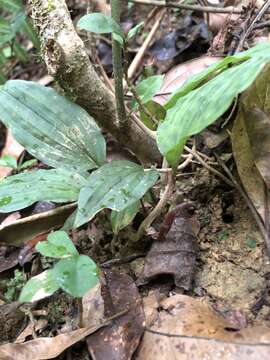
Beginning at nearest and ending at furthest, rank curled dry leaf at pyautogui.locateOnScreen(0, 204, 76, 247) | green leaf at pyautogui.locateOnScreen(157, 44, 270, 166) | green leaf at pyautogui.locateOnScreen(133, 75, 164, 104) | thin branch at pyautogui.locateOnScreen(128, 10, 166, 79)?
green leaf at pyautogui.locateOnScreen(157, 44, 270, 166) < green leaf at pyautogui.locateOnScreen(133, 75, 164, 104) < curled dry leaf at pyautogui.locateOnScreen(0, 204, 76, 247) < thin branch at pyautogui.locateOnScreen(128, 10, 166, 79)

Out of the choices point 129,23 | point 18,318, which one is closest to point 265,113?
point 18,318

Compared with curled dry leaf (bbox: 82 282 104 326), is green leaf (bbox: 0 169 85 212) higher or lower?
higher

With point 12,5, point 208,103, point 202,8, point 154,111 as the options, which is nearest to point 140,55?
point 202,8

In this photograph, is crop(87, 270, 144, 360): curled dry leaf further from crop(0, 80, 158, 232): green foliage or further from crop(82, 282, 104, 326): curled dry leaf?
crop(0, 80, 158, 232): green foliage

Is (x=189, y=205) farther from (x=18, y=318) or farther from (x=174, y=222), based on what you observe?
(x=18, y=318)

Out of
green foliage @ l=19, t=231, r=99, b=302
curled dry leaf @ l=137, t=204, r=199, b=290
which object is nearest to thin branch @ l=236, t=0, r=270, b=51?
curled dry leaf @ l=137, t=204, r=199, b=290

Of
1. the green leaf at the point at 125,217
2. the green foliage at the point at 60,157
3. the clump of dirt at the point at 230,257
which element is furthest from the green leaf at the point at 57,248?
the clump of dirt at the point at 230,257

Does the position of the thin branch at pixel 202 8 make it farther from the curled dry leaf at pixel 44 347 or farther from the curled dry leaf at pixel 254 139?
the curled dry leaf at pixel 44 347
